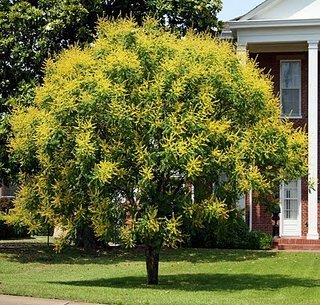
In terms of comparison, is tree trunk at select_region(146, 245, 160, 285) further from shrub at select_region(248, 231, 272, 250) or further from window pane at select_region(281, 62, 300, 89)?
window pane at select_region(281, 62, 300, 89)

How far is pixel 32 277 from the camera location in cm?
1867

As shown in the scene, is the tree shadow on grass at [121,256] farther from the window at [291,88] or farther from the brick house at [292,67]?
the window at [291,88]

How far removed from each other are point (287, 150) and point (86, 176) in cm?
420

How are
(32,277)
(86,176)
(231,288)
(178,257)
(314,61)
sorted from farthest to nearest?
(314,61) → (178,257) → (32,277) → (231,288) → (86,176)

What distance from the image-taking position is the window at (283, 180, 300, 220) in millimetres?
29359

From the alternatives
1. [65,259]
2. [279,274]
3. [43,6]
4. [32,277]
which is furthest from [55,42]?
[279,274]

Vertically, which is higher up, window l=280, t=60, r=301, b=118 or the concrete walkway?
window l=280, t=60, r=301, b=118

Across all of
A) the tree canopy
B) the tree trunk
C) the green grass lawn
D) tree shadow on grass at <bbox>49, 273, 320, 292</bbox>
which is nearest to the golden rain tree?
the tree trunk

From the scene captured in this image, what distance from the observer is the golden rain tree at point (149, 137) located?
1445 cm

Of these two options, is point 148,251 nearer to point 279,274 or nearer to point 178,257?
point 279,274

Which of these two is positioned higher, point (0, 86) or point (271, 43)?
point (271, 43)

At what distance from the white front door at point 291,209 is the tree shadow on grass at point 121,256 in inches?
160

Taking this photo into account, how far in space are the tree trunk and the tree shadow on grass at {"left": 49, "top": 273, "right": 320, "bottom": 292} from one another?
19 centimetres

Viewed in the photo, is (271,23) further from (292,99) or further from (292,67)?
(292,99)
